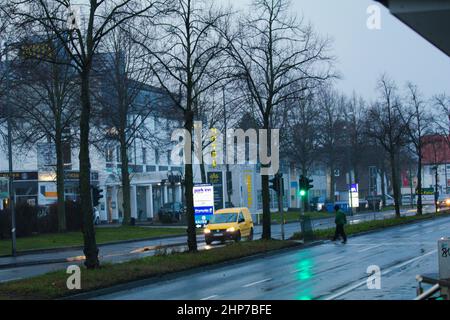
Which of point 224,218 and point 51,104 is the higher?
point 51,104

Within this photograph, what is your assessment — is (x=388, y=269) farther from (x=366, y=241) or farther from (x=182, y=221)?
(x=182, y=221)

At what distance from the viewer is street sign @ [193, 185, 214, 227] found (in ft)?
133

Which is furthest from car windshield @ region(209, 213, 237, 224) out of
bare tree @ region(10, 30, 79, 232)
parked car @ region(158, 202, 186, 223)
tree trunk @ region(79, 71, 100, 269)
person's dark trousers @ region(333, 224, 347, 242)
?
parked car @ region(158, 202, 186, 223)

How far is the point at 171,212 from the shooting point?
197 ft

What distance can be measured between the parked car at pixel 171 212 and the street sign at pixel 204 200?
1749 centimetres

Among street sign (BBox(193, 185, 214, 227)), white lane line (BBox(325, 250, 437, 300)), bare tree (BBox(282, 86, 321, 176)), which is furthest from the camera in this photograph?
bare tree (BBox(282, 86, 321, 176))

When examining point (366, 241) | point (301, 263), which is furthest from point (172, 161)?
point (301, 263)

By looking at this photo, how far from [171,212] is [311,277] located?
43.7 meters

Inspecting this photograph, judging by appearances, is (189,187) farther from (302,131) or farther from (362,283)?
(302,131)

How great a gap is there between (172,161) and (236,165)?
10.4 metres

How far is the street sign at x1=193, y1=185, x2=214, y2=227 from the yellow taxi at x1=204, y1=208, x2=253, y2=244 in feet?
19.3

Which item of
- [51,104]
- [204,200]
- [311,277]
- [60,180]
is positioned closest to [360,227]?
[204,200]

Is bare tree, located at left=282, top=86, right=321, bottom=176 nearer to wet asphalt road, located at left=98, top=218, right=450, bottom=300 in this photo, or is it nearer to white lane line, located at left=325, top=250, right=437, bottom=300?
wet asphalt road, located at left=98, top=218, right=450, bottom=300
